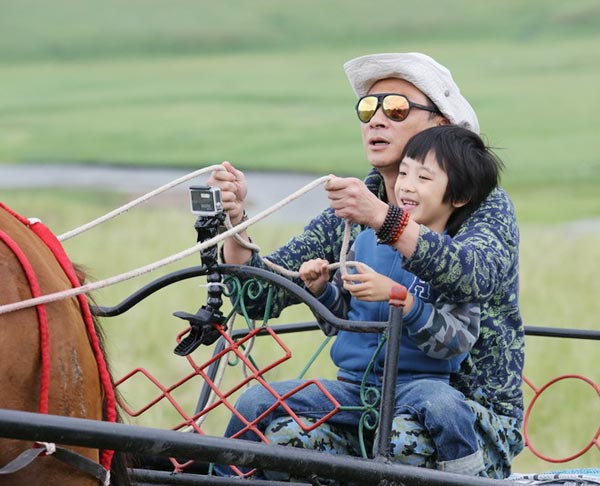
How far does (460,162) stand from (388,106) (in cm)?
29

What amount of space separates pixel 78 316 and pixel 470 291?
93 centimetres

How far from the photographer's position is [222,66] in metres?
23.7

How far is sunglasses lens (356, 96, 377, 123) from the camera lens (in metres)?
3.46

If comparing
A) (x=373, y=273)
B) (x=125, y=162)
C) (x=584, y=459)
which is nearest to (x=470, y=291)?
(x=373, y=273)

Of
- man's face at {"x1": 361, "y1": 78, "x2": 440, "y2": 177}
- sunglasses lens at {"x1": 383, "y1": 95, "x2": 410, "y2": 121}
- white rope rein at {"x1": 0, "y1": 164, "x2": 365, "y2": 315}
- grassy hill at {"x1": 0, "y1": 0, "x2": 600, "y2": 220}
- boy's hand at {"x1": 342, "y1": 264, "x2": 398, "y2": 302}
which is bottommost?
boy's hand at {"x1": 342, "y1": 264, "x2": 398, "y2": 302}

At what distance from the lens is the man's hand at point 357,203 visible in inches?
118

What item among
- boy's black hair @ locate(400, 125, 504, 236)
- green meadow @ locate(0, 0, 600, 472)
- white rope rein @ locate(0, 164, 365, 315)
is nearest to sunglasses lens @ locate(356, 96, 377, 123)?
boy's black hair @ locate(400, 125, 504, 236)

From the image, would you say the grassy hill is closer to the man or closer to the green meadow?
the green meadow

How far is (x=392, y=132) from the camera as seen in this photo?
3.43 m

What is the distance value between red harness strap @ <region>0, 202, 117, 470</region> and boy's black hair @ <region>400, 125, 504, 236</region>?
98 cm

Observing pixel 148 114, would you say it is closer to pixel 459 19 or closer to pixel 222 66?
pixel 222 66

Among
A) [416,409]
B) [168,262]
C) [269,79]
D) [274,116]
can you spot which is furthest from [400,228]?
[269,79]

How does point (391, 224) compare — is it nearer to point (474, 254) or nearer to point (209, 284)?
point (474, 254)

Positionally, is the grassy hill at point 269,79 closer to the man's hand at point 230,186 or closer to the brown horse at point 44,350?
the man's hand at point 230,186
